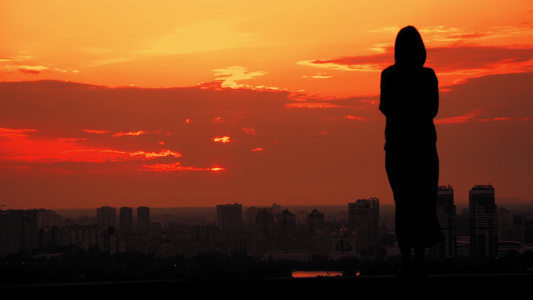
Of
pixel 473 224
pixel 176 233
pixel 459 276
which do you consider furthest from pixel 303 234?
pixel 459 276

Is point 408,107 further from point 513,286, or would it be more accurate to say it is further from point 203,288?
point 203,288

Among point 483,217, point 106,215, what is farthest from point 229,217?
point 483,217

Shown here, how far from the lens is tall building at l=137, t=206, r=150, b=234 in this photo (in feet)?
158

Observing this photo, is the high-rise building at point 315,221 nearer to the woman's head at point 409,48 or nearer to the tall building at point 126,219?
the tall building at point 126,219

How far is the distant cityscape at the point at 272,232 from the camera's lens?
26469 millimetres

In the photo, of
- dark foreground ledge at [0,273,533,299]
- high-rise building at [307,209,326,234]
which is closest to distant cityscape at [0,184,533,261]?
high-rise building at [307,209,326,234]

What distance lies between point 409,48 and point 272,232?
3649 cm

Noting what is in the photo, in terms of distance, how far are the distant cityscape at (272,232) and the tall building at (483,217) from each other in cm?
4

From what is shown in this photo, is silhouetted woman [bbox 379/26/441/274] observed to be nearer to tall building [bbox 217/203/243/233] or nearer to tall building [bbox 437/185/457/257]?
tall building [bbox 437/185/457/257]

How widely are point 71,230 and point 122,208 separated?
39.9ft

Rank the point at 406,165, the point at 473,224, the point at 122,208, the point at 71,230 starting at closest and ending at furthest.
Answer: the point at 406,165, the point at 473,224, the point at 71,230, the point at 122,208

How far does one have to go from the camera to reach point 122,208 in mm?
51938

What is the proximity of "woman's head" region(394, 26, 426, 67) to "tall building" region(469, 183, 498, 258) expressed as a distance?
21380mm

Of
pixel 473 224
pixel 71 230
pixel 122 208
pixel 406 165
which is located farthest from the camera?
pixel 122 208
